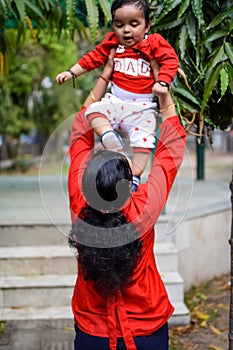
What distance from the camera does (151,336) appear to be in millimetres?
2160

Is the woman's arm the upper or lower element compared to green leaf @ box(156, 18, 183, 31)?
lower

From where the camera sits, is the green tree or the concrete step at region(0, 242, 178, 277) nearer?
the green tree

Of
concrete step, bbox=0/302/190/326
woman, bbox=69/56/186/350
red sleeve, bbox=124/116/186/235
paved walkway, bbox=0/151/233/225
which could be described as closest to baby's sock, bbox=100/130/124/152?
woman, bbox=69/56/186/350

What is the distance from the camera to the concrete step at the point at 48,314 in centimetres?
434

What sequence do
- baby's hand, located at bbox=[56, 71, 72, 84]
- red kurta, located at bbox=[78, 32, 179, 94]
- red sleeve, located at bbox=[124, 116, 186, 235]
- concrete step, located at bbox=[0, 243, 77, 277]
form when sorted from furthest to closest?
concrete step, located at bbox=[0, 243, 77, 277], baby's hand, located at bbox=[56, 71, 72, 84], red kurta, located at bbox=[78, 32, 179, 94], red sleeve, located at bbox=[124, 116, 186, 235]

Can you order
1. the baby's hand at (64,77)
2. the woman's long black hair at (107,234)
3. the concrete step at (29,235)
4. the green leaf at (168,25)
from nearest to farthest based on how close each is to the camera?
1. the woman's long black hair at (107,234)
2. the baby's hand at (64,77)
3. the green leaf at (168,25)
4. the concrete step at (29,235)

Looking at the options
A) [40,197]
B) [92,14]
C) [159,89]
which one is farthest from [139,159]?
[40,197]

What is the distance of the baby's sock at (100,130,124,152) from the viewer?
2.15m

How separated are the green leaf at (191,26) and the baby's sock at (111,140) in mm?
581

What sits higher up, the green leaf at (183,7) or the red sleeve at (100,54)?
the green leaf at (183,7)

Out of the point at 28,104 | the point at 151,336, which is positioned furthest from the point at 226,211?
the point at 28,104

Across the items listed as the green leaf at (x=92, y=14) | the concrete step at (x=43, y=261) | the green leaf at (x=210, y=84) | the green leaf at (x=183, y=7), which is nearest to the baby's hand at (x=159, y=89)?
the green leaf at (x=210, y=84)

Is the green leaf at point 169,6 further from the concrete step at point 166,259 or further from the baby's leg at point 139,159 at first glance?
the concrete step at point 166,259

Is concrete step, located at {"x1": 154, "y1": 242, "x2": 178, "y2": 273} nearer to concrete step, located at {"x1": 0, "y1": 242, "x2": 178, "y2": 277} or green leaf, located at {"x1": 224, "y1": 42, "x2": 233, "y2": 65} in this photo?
concrete step, located at {"x1": 0, "y1": 242, "x2": 178, "y2": 277}
